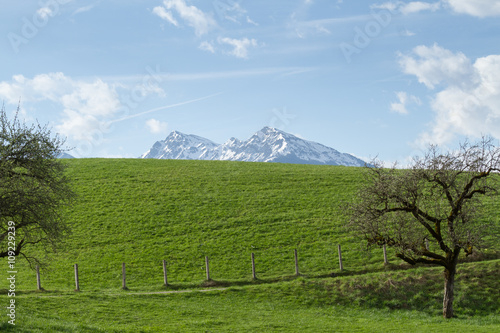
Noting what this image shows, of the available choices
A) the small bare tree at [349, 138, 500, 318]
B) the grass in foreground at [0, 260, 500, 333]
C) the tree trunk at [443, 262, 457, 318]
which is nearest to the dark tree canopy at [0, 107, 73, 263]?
the grass in foreground at [0, 260, 500, 333]

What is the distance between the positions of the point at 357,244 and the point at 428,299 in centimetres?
1405

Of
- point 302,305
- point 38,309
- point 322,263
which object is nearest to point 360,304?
point 302,305

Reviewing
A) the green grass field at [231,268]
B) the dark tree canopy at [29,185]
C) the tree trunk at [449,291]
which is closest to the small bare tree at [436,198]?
the tree trunk at [449,291]

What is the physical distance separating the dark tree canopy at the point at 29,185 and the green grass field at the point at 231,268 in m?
5.35

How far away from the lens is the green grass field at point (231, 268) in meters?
27.3

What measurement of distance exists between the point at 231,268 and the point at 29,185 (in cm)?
2157

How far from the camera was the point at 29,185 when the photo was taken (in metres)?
25.6

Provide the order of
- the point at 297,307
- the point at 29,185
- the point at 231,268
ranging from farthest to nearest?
the point at 231,268
the point at 297,307
the point at 29,185

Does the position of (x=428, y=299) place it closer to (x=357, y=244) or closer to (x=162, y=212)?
(x=357, y=244)

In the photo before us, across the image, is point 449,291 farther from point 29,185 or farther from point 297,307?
point 29,185

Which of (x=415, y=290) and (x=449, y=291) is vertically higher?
(x=449, y=291)

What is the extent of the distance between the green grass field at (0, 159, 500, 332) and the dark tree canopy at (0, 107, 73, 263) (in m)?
5.35

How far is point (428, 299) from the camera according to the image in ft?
102

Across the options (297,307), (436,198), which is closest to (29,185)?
(297,307)
